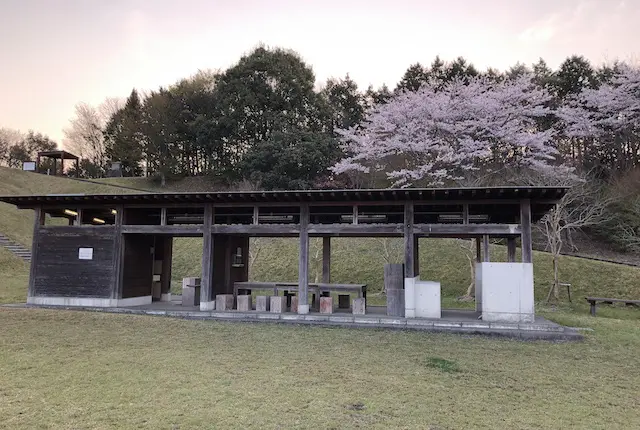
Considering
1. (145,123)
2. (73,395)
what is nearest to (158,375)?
(73,395)

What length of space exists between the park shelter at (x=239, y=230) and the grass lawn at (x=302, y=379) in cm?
180

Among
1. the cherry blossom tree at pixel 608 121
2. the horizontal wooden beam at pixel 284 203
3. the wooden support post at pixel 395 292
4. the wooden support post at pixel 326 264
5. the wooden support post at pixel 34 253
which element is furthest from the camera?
the cherry blossom tree at pixel 608 121

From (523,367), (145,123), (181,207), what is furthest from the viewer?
(145,123)

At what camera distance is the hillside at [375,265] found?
15.9m

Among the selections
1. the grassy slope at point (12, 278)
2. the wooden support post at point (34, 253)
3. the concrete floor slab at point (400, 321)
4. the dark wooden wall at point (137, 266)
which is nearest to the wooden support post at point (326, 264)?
the concrete floor slab at point (400, 321)

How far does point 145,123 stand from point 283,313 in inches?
1101

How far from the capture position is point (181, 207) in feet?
36.5

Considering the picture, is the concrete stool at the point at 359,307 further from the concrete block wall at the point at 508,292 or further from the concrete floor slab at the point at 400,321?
the concrete block wall at the point at 508,292

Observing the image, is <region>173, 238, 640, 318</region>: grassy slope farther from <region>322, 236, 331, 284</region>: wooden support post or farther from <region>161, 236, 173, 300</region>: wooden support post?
<region>161, 236, 173, 300</region>: wooden support post

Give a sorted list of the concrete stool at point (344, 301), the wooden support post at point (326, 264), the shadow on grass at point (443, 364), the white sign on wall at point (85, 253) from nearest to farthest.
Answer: the shadow on grass at point (443, 364), the white sign on wall at point (85, 253), the concrete stool at point (344, 301), the wooden support post at point (326, 264)

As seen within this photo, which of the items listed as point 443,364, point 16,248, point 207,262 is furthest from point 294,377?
point 16,248

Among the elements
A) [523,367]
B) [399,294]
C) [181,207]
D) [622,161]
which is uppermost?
[622,161]

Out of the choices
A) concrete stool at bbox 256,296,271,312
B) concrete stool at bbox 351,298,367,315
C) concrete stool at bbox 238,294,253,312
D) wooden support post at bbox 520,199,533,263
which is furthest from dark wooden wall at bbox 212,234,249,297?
wooden support post at bbox 520,199,533,263

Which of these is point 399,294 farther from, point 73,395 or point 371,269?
point 371,269
